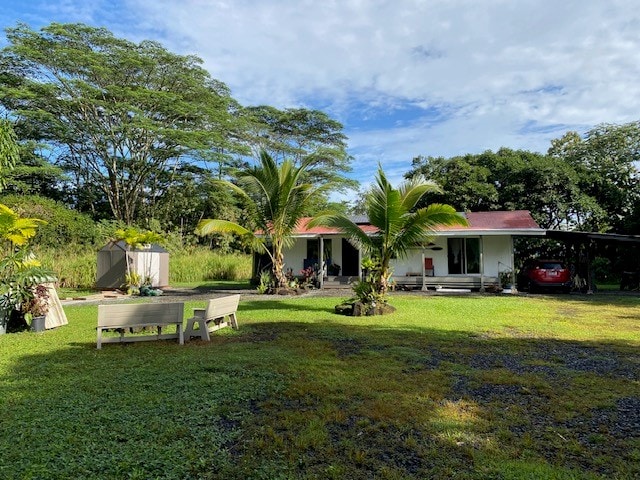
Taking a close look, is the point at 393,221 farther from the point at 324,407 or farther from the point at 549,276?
the point at 549,276

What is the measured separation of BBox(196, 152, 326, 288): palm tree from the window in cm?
758

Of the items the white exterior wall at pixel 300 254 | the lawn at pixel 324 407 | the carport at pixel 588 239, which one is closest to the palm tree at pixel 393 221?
the lawn at pixel 324 407

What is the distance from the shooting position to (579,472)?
117 inches

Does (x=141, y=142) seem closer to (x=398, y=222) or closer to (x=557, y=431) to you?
(x=398, y=222)

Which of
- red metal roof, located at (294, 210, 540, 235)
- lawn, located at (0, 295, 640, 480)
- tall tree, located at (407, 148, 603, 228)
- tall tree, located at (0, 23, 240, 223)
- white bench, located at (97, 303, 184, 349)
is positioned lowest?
lawn, located at (0, 295, 640, 480)

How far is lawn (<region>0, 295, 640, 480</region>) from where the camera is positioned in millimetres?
3098

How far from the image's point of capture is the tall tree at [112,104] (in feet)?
79.7

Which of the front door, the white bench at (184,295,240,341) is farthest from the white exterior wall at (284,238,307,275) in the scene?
the white bench at (184,295,240,341)

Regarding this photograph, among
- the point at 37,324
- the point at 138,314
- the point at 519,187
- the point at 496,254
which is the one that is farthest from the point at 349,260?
the point at 138,314

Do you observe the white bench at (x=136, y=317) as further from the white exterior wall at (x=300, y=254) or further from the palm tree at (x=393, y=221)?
the white exterior wall at (x=300, y=254)

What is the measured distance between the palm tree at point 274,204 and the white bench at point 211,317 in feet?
22.8

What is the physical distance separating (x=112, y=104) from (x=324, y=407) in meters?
27.5

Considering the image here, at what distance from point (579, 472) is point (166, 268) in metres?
20.5

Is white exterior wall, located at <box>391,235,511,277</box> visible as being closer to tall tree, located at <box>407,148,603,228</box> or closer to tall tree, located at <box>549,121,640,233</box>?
tall tree, located at <box>407,148,603,228</box>
